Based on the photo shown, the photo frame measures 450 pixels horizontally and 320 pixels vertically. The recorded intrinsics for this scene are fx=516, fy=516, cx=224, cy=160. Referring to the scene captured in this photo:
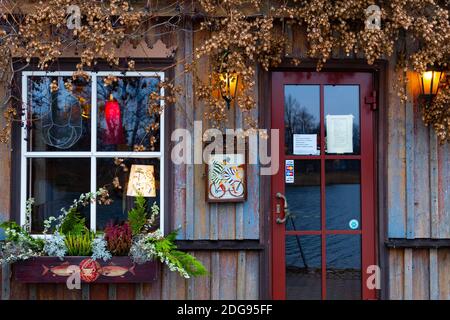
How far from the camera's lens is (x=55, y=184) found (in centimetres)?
449

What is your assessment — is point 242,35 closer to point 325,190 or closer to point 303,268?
point 325,190

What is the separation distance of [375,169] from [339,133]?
1.45 feet

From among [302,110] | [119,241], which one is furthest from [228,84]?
[119,241]

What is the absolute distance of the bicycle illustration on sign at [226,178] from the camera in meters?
4.36

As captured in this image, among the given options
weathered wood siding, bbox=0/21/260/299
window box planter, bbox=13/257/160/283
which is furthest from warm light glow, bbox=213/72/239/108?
window box planter, bbox=13/257/160/283

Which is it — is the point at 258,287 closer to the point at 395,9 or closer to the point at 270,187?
the point at 270,187

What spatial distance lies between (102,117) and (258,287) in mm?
1992

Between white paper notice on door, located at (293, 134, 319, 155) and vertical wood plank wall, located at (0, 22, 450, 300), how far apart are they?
17.1 inches

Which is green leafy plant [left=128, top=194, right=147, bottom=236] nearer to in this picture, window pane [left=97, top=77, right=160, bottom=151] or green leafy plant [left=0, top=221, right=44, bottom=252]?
window pane [left=97, top=77, right=160, bottom=151]

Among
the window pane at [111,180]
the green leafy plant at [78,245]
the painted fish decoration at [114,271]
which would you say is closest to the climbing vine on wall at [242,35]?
the window pane at [111,180]

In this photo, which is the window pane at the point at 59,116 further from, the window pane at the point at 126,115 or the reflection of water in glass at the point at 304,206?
the reflection of water in glass at the point at 304,206

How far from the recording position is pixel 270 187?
4.50 meters

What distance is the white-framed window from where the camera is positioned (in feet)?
14.6

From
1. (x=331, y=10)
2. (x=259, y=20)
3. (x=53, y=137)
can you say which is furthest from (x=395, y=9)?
(x=53, y=137)
